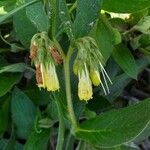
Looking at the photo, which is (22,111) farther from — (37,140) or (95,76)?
(95,76)

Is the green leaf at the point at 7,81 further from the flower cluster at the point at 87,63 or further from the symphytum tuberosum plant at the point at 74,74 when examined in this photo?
the flower cluster at the point at 87,63

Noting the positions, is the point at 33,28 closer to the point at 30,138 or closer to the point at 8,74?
the point at 8,74

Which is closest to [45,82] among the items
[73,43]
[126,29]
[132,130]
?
[73,43]

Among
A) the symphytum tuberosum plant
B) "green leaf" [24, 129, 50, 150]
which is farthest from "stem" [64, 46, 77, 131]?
"green leaf" [24, 129, 50, 150]

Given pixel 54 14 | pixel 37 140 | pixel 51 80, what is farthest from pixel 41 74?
pixel 37 140

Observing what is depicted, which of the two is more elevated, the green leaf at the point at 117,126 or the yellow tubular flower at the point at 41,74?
the yellow tubular flower at the point at 41,74

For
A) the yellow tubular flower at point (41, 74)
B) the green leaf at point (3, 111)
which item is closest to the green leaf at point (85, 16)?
the yellow tubular flower at point (41, 74)

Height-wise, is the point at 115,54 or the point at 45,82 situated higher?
the point at 45,82
